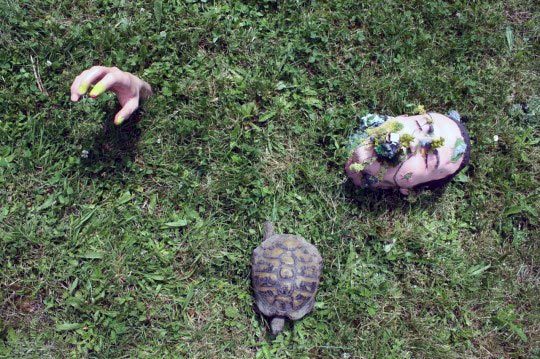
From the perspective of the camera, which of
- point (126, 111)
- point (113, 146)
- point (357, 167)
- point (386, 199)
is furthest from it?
point (386, 199)

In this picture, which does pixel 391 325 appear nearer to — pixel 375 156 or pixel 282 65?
pixel 375 156

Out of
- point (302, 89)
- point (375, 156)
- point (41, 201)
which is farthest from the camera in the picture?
point (302, 89)

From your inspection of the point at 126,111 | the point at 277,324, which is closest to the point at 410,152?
the point at 277,324

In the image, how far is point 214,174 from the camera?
458cm

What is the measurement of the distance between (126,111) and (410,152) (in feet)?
7.60

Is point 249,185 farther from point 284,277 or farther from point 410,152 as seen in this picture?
point 410,152

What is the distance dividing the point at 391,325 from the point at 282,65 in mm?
2699

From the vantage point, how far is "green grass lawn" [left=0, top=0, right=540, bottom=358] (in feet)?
14.4

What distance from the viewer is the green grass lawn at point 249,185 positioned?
4391mm

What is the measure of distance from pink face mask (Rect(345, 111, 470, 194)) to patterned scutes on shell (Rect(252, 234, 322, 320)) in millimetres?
873

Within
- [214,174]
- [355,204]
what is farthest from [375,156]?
[214,174]

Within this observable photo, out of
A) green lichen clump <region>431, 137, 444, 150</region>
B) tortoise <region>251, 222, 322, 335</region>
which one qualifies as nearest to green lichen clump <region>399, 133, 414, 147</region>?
green lichen clump <region>431, 137, 444, 150</region>

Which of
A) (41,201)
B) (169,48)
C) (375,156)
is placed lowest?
(41,201)

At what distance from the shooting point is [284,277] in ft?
13.4
